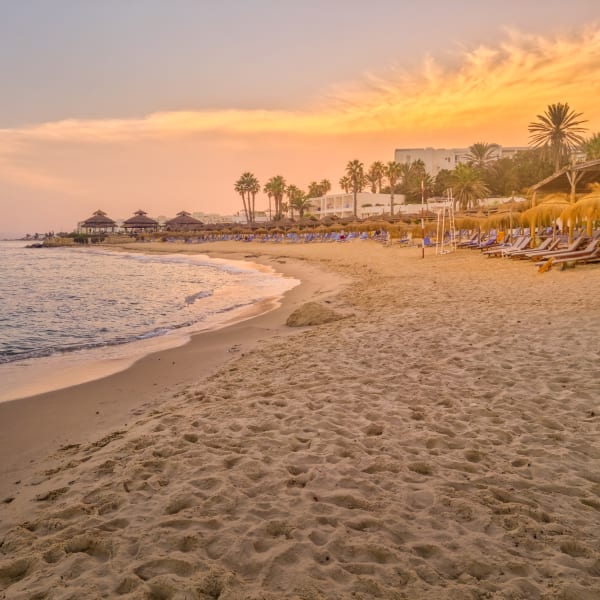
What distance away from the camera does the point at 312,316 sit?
861 cm

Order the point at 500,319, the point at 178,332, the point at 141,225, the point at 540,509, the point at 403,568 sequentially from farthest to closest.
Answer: the point at 141,225 < the point at 178,332 < the point at 500,319 < the point at 540,509 < the point at 403,568

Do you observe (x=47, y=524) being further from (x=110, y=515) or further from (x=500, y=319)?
(x=500, y=319)

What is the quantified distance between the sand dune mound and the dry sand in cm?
245

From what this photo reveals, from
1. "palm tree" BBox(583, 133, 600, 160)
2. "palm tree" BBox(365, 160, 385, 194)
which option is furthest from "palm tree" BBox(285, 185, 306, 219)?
"palm tree" BBox(583, 133, 600, 160)

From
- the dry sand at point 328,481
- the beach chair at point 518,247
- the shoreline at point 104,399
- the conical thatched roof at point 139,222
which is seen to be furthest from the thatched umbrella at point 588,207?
the conical thatched roof at point 139,222

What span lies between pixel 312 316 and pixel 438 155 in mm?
81478

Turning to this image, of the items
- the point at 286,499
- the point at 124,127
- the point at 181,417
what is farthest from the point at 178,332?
the point at 124,127

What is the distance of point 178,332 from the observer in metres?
9.27

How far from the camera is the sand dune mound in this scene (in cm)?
849

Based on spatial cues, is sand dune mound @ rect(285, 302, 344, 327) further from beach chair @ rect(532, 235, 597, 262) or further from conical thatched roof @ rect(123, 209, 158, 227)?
conical thatched roof @ rect(123, 209, 158, 227)

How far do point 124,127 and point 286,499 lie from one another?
46299mm

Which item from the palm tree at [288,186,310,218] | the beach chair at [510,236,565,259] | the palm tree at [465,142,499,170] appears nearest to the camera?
the beach chair at [510,236,565,259]

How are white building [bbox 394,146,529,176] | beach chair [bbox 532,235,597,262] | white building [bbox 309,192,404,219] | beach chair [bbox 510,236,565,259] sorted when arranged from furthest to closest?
white building [bbox 394,146,529,176] < white building [bbox 309,192,404,219] < beach chair [bbox 510,236,565,259] < beach chair [bbox 532,235,597,262]

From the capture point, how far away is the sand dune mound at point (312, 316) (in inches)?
334
